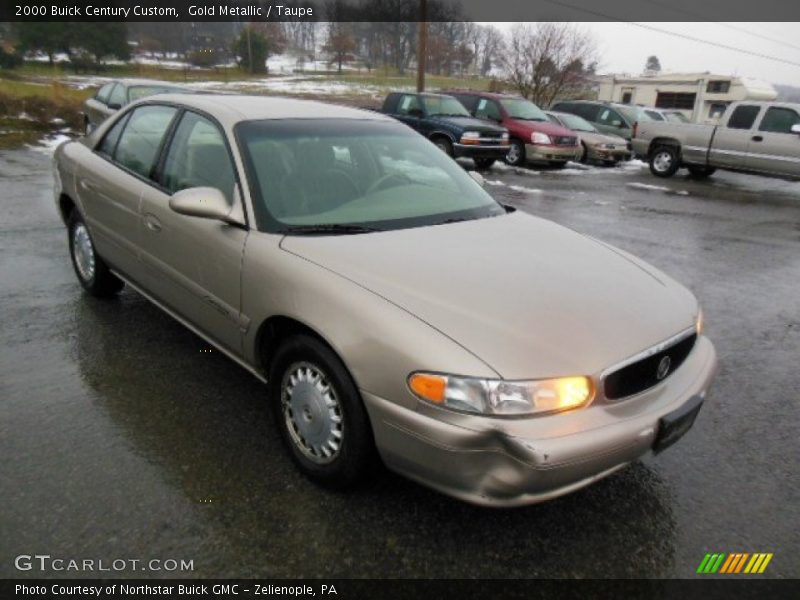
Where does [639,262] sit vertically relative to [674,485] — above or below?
above

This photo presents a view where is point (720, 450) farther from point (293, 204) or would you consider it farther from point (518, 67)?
point (518, 67)

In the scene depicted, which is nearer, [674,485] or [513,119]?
[674,485]

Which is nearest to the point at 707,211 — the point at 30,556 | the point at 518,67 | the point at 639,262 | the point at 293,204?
the point at 639,262

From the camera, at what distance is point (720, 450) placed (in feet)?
10.0

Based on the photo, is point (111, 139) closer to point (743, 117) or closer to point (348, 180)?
point (348, 180)

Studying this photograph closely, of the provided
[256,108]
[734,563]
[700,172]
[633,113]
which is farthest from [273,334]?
[633,113]

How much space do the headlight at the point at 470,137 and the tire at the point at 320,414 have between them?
11.3 metres

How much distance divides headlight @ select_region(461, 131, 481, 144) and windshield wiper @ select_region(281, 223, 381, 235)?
35.7ft

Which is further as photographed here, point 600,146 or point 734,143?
point 600,146

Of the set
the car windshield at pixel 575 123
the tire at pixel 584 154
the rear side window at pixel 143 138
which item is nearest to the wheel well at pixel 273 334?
the rear side window at pixel 143 138

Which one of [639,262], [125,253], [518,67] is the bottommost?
[125,253]

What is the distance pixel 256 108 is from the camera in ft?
11.2

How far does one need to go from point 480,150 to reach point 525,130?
213cm

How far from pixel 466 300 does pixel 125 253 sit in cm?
258
